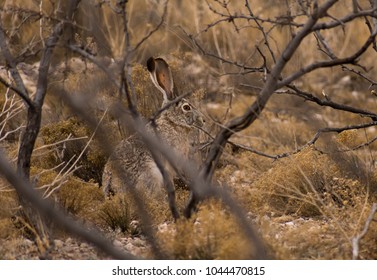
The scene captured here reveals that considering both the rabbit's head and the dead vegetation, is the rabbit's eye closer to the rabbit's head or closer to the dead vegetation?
the rabbit's head

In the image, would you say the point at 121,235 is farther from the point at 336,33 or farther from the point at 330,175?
the point at 336,33

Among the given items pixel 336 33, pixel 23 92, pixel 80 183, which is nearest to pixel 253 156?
pixel 80 183

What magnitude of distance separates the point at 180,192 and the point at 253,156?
141 centimetres

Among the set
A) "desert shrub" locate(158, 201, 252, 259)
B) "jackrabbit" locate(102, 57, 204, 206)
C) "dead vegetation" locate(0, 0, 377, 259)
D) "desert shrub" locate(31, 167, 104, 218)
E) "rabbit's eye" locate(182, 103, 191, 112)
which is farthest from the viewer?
"rabbit's eye" locate(182, 103, 191, 112)

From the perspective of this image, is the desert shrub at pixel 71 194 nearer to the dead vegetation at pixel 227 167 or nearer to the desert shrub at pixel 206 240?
the dead vegetation at pixel 227 167

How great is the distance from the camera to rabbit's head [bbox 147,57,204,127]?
21.1 ft

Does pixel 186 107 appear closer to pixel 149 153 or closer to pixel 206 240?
pixel 149 153

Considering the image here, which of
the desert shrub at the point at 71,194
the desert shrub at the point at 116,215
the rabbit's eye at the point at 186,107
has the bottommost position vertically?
the desert shrub at the point at 116,215

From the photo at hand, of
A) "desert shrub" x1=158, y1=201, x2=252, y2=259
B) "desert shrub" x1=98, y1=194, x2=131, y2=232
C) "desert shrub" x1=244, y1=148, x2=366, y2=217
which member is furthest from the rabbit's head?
"desert shrub" x1=158, y1=201, x2=252, y2=259

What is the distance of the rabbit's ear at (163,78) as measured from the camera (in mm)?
6406

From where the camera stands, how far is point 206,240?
181 inches

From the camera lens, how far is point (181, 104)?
6746mm

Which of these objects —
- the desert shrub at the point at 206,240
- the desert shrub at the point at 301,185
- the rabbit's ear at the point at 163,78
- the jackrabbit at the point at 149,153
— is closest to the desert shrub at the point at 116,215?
the jackrabbit at the point at 149,153

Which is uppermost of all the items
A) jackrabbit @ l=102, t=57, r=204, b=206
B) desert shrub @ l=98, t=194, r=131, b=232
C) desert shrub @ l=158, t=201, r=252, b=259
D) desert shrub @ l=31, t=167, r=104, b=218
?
jackrabbit @ l=102, t=57, r=204, b=206
